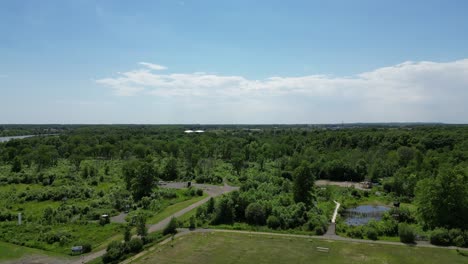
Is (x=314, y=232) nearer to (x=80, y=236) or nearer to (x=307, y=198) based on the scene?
(x=307, y=198)

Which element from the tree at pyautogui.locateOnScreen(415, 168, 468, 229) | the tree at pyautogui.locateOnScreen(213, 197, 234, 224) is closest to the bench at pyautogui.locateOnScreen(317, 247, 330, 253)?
the tree at pyautogui.locateOnScreen(213, 197, 234, 224)

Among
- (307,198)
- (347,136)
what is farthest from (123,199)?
(347,136)

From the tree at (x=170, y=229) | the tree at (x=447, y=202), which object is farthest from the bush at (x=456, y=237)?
the tree at (x=170, y=229)

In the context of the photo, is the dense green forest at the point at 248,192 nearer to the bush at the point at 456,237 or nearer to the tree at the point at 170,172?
the bush at the point at 456,237

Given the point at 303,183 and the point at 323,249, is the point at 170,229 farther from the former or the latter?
the point at 303,183

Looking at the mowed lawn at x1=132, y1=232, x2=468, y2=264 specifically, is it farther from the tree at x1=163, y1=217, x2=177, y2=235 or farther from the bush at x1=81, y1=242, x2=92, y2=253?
the bush at x1=81, y1=242, x2=92, y2=253

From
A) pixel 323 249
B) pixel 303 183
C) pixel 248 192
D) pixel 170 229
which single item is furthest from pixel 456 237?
pixel 170 229
